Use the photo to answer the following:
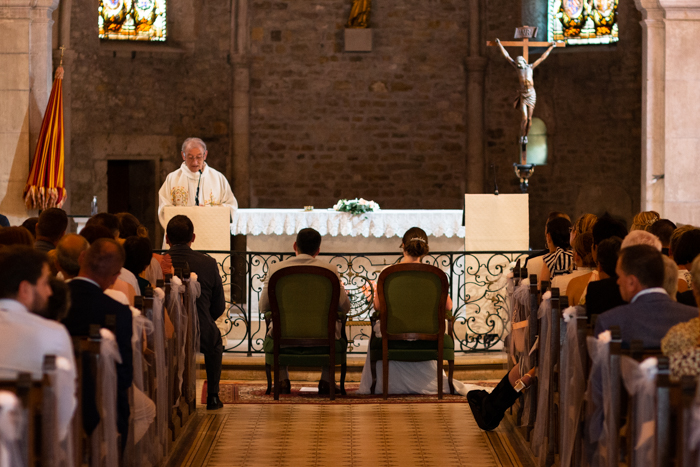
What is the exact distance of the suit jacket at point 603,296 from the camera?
3.80 metres

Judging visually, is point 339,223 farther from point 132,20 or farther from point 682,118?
point 132,20

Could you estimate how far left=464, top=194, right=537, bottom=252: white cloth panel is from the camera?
25.3 feet

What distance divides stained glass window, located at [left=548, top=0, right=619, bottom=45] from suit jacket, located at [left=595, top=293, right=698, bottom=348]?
1042 cm

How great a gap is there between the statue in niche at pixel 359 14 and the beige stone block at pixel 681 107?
19.5 ft

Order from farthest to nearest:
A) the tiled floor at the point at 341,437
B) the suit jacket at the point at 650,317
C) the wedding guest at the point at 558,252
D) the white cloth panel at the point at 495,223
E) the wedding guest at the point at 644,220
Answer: the white cloth panel at the point at 495,223 < the wedding guest at the point at 644,220 < the wedding guest at the point at 558,252 < the tiled floor at the point at 341,437 < the suit jacket at the point at 650,317

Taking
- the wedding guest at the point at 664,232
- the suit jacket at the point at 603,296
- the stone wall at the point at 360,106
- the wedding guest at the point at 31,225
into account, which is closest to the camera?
the suit jacket at the point at 603,296

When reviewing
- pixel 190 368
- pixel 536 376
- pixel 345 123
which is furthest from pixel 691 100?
pixel 345 123

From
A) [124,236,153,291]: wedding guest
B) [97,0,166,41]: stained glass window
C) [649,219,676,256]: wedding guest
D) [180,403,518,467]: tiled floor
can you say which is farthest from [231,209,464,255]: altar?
[97,0,166,41]: stained glass window

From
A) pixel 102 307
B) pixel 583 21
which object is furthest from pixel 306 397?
pixel 583 21

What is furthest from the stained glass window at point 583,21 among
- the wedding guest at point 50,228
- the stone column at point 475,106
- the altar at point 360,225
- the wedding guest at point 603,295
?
the wedding guest at point 603,295

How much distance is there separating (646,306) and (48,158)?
601 centimetres

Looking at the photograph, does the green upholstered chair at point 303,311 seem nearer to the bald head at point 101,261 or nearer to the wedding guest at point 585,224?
the wedding guest at point 585,224

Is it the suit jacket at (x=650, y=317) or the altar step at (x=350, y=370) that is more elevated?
the suit jacket at (x=650, y=317)

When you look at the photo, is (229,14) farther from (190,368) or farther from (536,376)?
(536,376)
